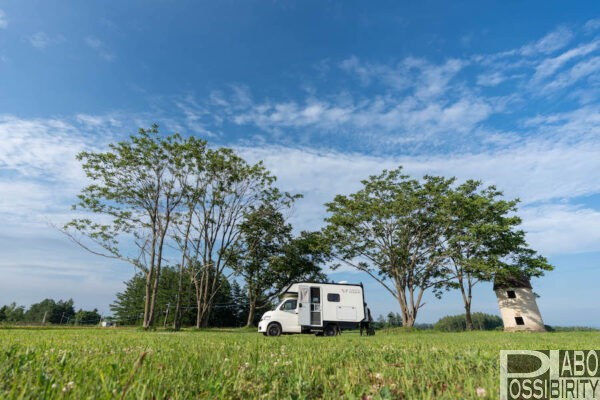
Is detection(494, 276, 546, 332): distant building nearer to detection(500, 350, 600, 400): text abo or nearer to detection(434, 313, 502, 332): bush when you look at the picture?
detection(500, 350, 600, 400): text abo

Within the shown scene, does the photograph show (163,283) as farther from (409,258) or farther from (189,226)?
(409,258)

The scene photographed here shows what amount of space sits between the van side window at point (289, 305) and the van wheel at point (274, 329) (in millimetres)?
1058

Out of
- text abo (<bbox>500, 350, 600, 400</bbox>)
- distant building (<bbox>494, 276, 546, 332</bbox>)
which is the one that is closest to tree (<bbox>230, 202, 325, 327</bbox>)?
distant building (<bbox>494, 276, 546, 332</bbox>)

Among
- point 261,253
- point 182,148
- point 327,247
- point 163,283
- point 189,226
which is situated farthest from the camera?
point 163,283

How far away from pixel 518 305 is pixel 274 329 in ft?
99.6

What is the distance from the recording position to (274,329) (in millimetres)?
18578

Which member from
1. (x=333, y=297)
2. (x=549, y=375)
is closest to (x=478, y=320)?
(x=333, y=297)

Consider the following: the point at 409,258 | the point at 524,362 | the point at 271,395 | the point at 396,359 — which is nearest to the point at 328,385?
the point at 271,395

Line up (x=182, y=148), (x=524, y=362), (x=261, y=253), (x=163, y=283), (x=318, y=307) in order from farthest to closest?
(x=163, y=283)
(x=261, y=253)
(x=182, y=148)
(x=318, y=307)
(x=524, y=362)

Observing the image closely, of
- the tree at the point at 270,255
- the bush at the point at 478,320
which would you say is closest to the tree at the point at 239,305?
the tree at the point at 270,255

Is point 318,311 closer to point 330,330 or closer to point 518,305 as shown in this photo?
point 330,330

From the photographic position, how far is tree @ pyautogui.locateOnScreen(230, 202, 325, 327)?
3228 centimetres

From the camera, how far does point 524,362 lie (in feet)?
9.92

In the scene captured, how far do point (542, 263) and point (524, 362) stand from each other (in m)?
33.0
